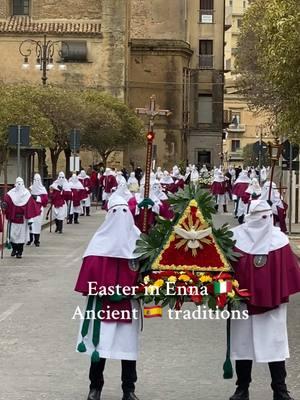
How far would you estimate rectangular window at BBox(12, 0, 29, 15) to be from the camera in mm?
67125

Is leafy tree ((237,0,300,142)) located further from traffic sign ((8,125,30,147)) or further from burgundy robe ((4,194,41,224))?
traffic sign ((8,125,30,147))

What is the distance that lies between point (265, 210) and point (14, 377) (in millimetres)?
2950

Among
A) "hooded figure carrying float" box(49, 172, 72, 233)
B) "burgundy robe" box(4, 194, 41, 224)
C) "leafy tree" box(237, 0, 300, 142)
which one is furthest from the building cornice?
"leafy tree" box(237, 0, 300, 142)

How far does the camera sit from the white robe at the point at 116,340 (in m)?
7.49

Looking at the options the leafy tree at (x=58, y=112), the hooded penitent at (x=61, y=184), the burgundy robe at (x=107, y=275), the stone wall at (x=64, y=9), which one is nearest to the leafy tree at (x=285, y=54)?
the burgundy robe at (x=107, y=275)

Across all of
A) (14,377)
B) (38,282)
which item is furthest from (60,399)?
(38,282)

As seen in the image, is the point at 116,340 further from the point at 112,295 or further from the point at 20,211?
the point at 20,211

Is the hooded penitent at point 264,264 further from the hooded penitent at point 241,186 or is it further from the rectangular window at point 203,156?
the rectangular window at point 203,156

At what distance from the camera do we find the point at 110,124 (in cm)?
5125

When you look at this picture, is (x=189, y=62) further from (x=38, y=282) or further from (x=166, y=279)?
(x=166, y=279)

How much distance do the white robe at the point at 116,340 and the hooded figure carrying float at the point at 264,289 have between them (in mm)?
786

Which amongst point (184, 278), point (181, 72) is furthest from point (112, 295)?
point (181, 72)

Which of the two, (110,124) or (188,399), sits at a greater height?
(110,124)

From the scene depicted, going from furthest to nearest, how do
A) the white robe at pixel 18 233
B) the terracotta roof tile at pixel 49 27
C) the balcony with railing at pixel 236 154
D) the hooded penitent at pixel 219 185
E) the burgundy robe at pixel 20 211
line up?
the balcony with railing at pixel 236 154 → the terracotta roof tile at pixel 49 27 → the hooded penitent at pixel 219 185 → the burgundy robe at pixel 20 211 → the white robe at pixel 18 233
